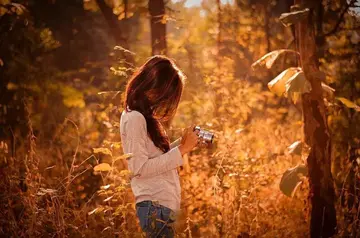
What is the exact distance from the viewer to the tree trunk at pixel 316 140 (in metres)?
4.73

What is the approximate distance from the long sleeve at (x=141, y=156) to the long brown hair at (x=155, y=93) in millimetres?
91

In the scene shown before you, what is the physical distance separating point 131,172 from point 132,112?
0.35 meters

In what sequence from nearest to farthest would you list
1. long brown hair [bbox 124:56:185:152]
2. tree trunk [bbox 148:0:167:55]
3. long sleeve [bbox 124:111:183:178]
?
1. long sleeve [bbox 124:111:183:178]
2. long brown hair [bbox 124:56:185:152]
3. tree trunk [bbox 148:0:167:55]

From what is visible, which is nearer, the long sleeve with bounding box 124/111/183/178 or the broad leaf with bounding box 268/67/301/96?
the long sleeve with bounding box 124/111/183/178

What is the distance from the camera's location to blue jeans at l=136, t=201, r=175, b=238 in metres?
3.33

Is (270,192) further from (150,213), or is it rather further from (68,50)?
(68,50)

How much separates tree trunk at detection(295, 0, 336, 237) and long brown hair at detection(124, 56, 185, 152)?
165cm

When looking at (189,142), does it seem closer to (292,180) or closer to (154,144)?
(154,144)

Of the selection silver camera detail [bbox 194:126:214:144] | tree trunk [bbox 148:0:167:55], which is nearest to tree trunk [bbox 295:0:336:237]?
silver camera detail [bbox 194:126:214:144]

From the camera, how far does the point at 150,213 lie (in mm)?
3371

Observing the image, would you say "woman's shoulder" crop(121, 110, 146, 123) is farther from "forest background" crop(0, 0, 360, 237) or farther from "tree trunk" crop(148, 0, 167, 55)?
"tree trunk" crop(148, 0, 167, 55)

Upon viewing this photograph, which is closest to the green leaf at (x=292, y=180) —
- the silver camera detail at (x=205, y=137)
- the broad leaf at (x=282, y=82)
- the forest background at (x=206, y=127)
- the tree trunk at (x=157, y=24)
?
the forest background at (x=206, y=127)

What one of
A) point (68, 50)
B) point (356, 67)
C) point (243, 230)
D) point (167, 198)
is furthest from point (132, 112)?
point (68, 50)

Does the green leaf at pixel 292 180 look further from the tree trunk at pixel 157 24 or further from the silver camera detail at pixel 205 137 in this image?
the tree trunk at pixel 157 24
